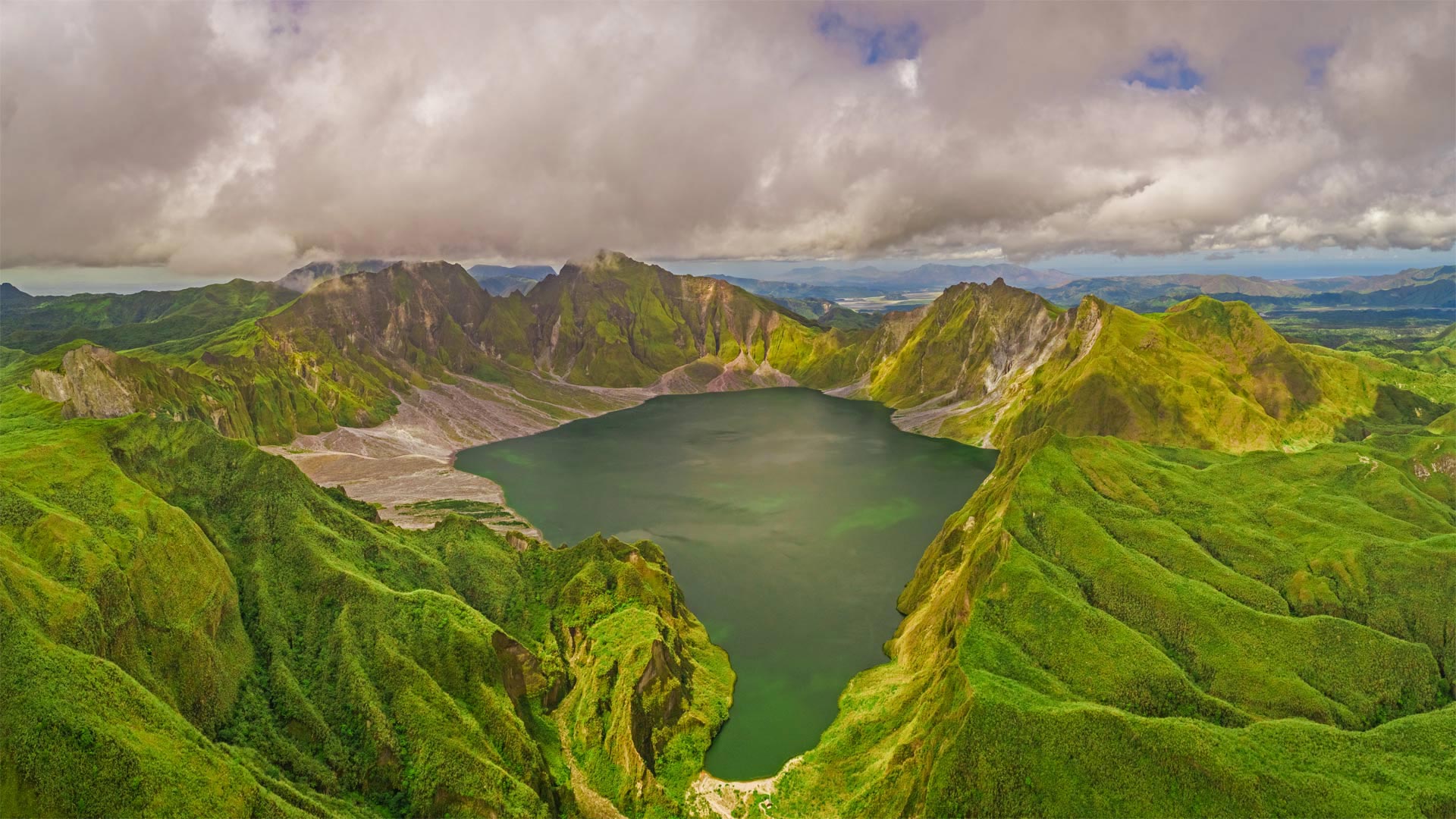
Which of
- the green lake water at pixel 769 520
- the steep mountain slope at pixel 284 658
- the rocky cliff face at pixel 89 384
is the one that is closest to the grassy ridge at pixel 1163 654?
the green lake water at pixel 769 520

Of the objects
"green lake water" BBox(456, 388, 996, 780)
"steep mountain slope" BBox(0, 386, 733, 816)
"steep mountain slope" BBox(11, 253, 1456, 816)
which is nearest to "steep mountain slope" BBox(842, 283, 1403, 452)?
"green lake water" BBox(456, 388, 996, 780)

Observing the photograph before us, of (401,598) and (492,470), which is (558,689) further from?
(492,470)

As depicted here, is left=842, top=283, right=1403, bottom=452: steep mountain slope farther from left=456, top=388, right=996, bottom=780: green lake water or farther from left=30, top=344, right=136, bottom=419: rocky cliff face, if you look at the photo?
left=30, top=344, right=136, bottom=419: rocky cliff face

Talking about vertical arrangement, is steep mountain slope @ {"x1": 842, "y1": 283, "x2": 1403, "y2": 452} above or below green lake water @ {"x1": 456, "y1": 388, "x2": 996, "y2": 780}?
above

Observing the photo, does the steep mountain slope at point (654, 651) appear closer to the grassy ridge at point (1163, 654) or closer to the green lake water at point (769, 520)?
the grassy ridge at point (1163, 654)

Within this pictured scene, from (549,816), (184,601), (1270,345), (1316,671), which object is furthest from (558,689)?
(1270,345)

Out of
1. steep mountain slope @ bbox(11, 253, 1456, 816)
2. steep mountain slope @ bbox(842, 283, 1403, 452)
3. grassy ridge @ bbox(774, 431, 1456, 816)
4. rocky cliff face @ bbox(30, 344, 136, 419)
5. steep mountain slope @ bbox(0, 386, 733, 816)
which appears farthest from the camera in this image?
steep mountain slope @ bbox(842, 283, 1403, 452)

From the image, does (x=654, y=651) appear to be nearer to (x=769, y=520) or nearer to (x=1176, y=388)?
(x=769, y=520)

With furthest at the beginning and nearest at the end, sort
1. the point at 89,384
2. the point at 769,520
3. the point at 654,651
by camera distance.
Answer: the point at 89,384 < the point at 769,520 < the point at 654,651

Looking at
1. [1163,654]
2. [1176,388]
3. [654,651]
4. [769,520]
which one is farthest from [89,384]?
[1176,388]
